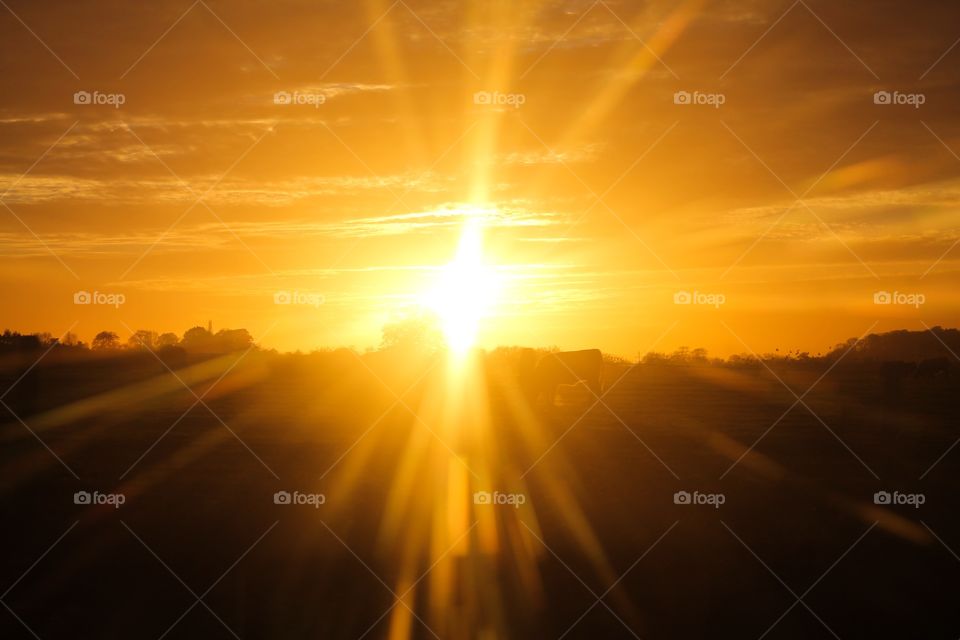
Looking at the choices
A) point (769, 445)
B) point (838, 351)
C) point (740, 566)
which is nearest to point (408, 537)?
point (740, 566)

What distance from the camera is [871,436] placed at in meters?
22.1

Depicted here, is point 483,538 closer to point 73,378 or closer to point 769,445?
point 769,445

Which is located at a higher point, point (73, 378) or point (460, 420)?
point (73, 378)

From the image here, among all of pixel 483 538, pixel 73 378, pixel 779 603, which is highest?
pixel 73 378

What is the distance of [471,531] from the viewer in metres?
13.5

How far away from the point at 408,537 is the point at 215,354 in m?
24.3
